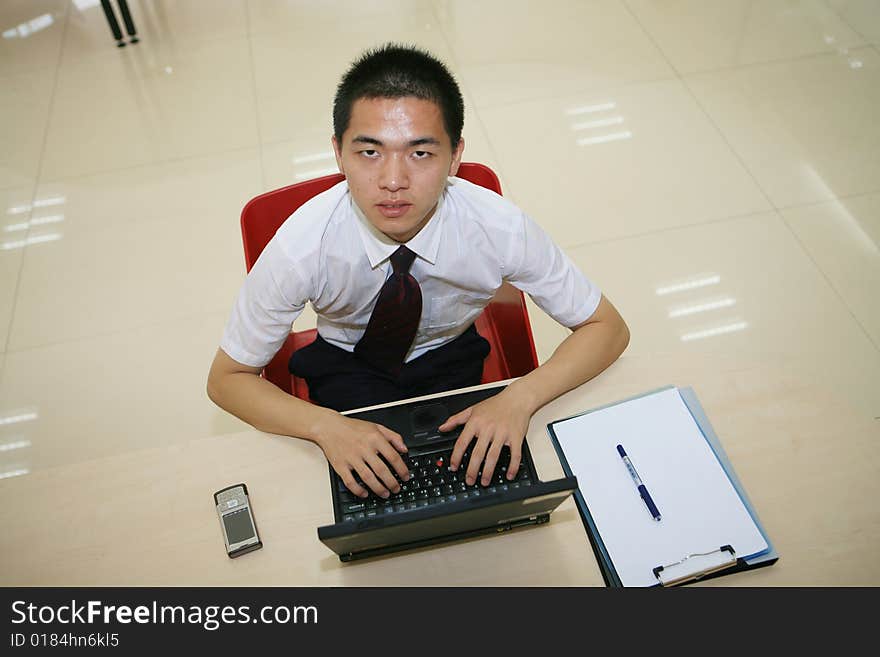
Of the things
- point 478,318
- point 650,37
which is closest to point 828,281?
point 478,318

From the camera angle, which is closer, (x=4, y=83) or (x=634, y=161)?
(x=634, y=161)

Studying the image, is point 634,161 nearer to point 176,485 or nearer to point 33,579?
point 176,485

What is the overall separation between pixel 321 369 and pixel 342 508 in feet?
1.55

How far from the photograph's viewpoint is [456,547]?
3.18 feet

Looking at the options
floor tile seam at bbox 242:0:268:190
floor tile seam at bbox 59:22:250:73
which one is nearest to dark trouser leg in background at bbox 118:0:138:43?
floor tile seam at bbox 59:22:250:73

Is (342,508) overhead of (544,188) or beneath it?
beneath

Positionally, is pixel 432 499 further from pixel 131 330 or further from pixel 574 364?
pixel 131 330

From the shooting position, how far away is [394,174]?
1.02 metres

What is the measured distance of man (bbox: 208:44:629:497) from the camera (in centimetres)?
103

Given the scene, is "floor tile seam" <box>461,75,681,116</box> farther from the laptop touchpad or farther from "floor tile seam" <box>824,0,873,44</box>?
the laptop touchpad

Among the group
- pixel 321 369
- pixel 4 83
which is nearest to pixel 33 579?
pixel 321 369
